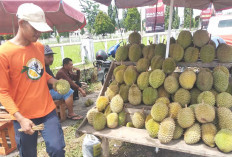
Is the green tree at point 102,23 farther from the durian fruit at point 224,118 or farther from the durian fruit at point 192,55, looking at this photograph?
the durian fruit at point 224,118

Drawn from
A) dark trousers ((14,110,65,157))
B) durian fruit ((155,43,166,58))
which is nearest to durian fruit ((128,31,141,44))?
durian fruit ((155,43,166,58))

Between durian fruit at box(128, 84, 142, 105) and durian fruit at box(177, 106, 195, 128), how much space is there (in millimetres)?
550

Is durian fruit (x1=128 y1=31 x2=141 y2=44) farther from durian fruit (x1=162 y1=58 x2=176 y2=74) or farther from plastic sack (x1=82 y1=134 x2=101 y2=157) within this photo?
plastic sack (x1=82 y1=134 x2=101 y2=157)

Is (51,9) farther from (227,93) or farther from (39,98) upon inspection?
(227,93)

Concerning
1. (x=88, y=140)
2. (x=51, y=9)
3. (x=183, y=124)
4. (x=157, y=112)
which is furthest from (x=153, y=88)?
(x=51, y=9)

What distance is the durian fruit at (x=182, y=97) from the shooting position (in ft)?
6.31

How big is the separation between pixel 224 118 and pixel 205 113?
0.68 ft

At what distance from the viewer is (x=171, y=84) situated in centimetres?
196

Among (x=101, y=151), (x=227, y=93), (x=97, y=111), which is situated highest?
(x=227, y=93)

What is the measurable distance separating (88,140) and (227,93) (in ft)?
6.17

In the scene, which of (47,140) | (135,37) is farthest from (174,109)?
(47,140)

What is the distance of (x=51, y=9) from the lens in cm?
271

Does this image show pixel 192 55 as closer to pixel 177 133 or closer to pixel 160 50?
pixel 160 50

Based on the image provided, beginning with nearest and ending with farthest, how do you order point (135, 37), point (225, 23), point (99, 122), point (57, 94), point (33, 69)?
point (33, 69) < point (99, 122) < point (135, 37) < point (57, 94) < point (225, 23)
